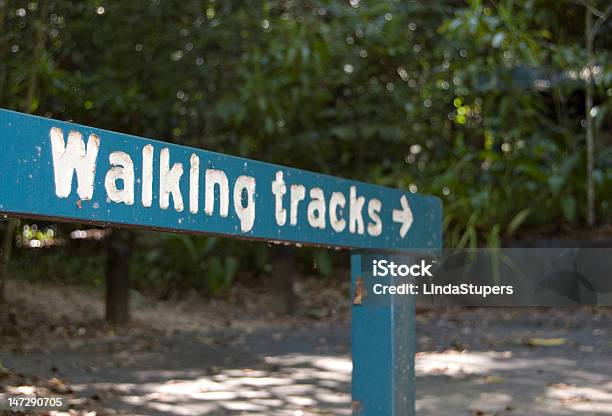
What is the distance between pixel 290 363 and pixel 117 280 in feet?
→ 6.22

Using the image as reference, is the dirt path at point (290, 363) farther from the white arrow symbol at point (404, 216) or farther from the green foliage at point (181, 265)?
the white arrow symbol at point (404, 216)

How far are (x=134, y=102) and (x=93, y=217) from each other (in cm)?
471

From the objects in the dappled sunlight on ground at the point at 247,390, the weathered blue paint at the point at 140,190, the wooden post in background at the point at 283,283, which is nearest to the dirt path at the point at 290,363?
the dappled sunlight on ground at the point at 247,390

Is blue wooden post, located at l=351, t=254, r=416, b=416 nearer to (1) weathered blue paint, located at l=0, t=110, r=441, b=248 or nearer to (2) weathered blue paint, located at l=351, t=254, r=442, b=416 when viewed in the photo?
(2) weathered blue paint, located at l=351, t=254, r=442, b=416

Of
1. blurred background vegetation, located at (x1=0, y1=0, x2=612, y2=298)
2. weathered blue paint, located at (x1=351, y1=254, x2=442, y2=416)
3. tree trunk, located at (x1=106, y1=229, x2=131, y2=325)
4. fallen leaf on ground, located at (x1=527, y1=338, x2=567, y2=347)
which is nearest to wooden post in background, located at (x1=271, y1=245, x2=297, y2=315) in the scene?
blurred background vegetation, located at (x1=0, y1=0, x2=612, y2=298)

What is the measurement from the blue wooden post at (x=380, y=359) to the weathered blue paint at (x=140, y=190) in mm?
151

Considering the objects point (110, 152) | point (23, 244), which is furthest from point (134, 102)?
point (110, 152)

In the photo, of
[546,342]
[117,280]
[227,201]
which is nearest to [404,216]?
[227,201]

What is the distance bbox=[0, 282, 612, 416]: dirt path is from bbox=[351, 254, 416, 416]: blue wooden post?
1.28 meters

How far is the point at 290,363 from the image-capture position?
14.8ft

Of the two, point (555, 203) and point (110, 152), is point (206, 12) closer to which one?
point (555, 203)

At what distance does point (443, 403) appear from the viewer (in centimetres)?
Result: 337

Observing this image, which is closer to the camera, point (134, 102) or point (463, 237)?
point (134, 102)

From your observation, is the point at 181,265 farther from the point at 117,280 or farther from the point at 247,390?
the point at 247,390
